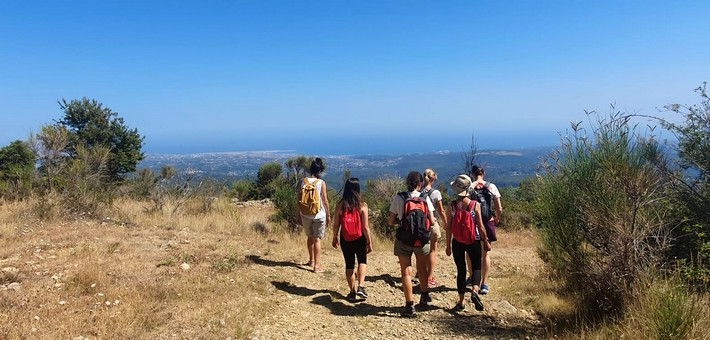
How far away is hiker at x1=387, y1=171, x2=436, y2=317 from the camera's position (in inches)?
202

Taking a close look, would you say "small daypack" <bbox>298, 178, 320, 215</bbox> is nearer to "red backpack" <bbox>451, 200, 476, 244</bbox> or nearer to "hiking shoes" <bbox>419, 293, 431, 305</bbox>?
"hiking shoes" <bbox>419, 293, 431, 305</bbox>

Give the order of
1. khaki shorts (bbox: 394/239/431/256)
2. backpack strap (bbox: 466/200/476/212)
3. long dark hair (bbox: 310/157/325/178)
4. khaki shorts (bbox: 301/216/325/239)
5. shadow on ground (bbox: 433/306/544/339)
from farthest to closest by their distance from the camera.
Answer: khaki shorts (bbox: 301/216/325/239), long dark hair (bbox: 310/157/325/178), backpack strap (bbox: 466/200/476/212), khaki shorts (bbox: 394/239/431/256), shadow on ground (bbox: 433/306/544/339)

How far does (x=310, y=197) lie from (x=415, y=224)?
6.51 feet

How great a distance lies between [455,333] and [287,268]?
322 cm

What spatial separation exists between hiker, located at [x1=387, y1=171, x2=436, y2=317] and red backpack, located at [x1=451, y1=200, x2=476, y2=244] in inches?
12.2

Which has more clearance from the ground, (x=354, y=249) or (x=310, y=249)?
(x=354, y=249)

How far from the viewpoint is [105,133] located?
869 inches

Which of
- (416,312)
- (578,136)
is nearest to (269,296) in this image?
(416,312)

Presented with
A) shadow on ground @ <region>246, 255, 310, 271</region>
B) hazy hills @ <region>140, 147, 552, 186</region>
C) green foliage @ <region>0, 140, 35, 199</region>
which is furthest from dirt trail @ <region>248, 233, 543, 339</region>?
green foliage @ <region>0, 140, 35, 199</region>

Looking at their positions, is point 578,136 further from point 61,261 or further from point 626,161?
point 61,261

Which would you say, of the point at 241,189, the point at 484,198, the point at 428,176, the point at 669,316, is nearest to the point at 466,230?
the point at 484,198

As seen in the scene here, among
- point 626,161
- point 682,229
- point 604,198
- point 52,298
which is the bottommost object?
point 52,298

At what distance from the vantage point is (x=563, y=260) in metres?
6.03

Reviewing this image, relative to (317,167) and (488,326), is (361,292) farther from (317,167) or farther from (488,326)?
(317,167)
